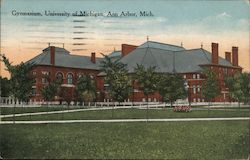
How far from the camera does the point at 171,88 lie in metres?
6.00

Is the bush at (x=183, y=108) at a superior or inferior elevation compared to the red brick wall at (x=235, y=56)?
inferior

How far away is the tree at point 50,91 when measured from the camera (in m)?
5.70

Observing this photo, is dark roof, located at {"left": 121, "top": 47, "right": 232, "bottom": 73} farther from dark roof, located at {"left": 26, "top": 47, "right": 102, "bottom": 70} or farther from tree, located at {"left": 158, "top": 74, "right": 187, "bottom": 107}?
dark roof, located at {"left": 26, "top": 47, "right": 102, "bottom": 70}

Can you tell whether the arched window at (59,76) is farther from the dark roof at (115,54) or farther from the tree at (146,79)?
the tree at (146,79)

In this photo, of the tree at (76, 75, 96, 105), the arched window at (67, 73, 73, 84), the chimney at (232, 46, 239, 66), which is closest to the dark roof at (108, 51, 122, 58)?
the tree at (76, 75, 96, 105)

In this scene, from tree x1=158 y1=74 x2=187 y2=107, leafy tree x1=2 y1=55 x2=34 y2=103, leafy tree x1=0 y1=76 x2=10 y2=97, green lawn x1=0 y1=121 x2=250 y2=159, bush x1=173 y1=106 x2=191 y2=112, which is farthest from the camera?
bush x1=173 y1=106 x2=191 y2=112

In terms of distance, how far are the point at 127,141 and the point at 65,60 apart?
138cm

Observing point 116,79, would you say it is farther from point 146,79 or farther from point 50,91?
point 50,91

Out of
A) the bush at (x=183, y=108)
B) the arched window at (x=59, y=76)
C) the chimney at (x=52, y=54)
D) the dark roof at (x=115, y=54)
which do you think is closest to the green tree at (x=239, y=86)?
the bush at (x=183, y=108)

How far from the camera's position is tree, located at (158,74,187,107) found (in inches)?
237

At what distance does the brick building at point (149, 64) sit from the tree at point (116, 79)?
0.08 m

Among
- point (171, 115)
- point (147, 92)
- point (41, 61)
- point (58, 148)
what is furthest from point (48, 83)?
point (171, 115)

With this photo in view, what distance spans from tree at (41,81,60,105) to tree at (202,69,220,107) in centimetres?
204

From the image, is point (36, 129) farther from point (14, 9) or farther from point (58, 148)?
point (14, 9)
